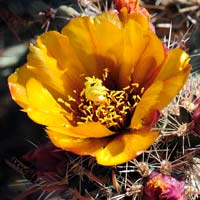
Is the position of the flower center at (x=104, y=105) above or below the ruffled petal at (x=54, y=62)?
below

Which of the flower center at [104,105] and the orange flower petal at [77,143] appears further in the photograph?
the flower center at [104,105]

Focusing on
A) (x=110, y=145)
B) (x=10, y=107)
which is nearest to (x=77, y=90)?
(x=110, y=145)

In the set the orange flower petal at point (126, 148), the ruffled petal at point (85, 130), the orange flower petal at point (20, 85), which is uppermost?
the orange flower petal at point (20, 85)

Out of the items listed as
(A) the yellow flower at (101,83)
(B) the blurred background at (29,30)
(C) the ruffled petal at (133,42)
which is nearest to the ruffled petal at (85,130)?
(A) the yellow flower at (101,83)

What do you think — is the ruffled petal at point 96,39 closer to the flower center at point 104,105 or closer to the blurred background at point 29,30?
the flower center at point 104,105

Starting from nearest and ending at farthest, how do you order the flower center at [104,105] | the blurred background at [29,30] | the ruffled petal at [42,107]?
the ruffled petal at [42,107], the flower center at [104,105], the blurred background at [29,30]

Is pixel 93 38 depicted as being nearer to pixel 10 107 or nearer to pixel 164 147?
pixel 164 147
